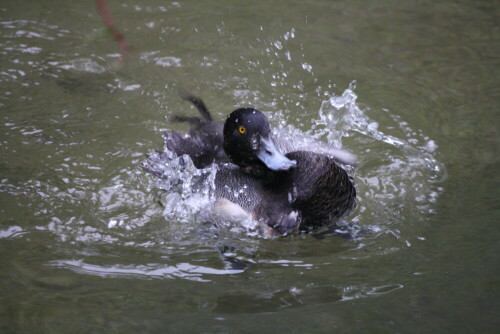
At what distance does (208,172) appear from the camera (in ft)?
16.6

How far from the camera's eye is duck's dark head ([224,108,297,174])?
4477mm

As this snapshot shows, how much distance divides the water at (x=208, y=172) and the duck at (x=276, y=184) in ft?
0.63

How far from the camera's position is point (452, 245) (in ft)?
13.2

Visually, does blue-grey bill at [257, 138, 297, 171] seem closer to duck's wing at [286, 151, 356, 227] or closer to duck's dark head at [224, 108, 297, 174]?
duck's dark head at [224, 108, 297, 174]

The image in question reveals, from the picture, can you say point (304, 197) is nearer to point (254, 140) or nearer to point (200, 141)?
point (254, 140)

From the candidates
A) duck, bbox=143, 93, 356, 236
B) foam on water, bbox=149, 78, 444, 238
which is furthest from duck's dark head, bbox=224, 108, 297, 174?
foam on water, bbox=149, 78, 444, 238

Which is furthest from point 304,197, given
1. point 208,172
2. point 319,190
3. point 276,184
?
point 208,172

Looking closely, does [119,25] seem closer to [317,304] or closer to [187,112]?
[187,112]

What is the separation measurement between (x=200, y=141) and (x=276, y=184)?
3.46 feet

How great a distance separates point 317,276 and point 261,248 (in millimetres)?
721

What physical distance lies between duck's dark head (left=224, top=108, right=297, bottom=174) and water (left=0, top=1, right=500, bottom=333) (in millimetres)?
635

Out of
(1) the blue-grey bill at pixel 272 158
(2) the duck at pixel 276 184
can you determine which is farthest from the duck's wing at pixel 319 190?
(1) the blue-grey bill at pixel 272 158

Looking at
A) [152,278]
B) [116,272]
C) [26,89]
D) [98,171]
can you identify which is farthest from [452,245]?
[26,89]

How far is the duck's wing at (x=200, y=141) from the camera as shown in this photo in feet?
17.0
